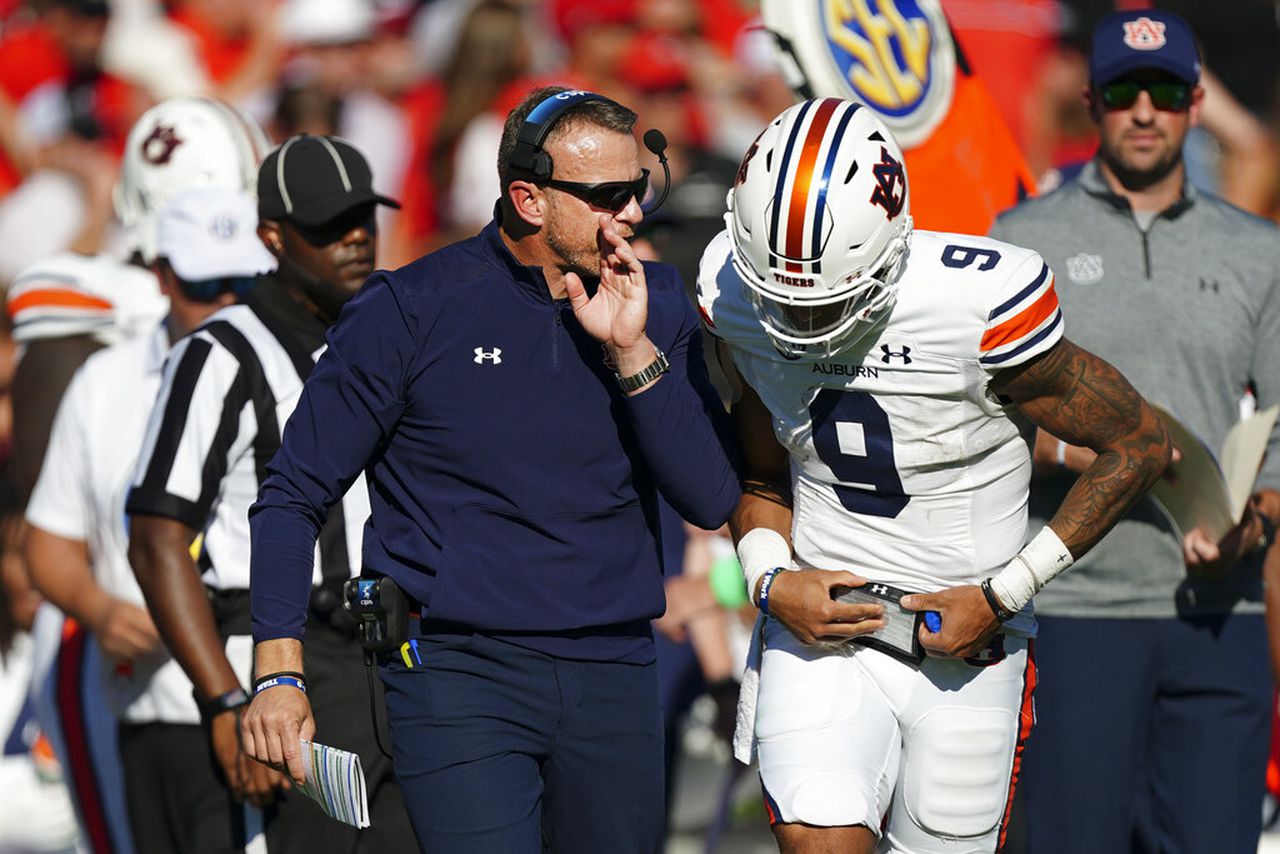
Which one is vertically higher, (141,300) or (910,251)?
(910,251)

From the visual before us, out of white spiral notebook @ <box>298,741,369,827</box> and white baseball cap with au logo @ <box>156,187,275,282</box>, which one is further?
white baseball cap with au logo @ <box>156,187,275,282</box>

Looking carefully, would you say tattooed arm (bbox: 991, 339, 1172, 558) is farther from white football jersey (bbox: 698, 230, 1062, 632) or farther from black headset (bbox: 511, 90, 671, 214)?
black headset (bbox: 511, 90, 671, 214)

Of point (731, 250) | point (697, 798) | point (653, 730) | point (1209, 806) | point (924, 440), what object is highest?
point (731, 250)

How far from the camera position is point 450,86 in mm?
9609

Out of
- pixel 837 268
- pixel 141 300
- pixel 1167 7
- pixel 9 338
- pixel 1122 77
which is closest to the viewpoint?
pixel 837 268

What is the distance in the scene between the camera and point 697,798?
9.08 m

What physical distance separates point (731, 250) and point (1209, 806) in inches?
80.5

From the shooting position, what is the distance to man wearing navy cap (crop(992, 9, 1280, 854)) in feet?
17.9

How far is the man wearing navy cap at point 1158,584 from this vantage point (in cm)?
546

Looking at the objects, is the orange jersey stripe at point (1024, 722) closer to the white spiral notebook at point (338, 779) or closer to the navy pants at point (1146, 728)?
the navy pants at point (1146, 728)

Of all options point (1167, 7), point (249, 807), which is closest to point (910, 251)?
point (249, 807)

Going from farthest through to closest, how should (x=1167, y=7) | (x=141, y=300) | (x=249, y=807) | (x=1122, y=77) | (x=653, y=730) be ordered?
(x=1167, y=7) < (x=141, y=300) < (x=1122, y=77) < (x=249, y=807) < (x=653, y=730)

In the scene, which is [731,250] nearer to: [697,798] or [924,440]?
[924,440]

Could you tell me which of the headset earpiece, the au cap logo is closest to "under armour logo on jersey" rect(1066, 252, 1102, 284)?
the au cap logo
